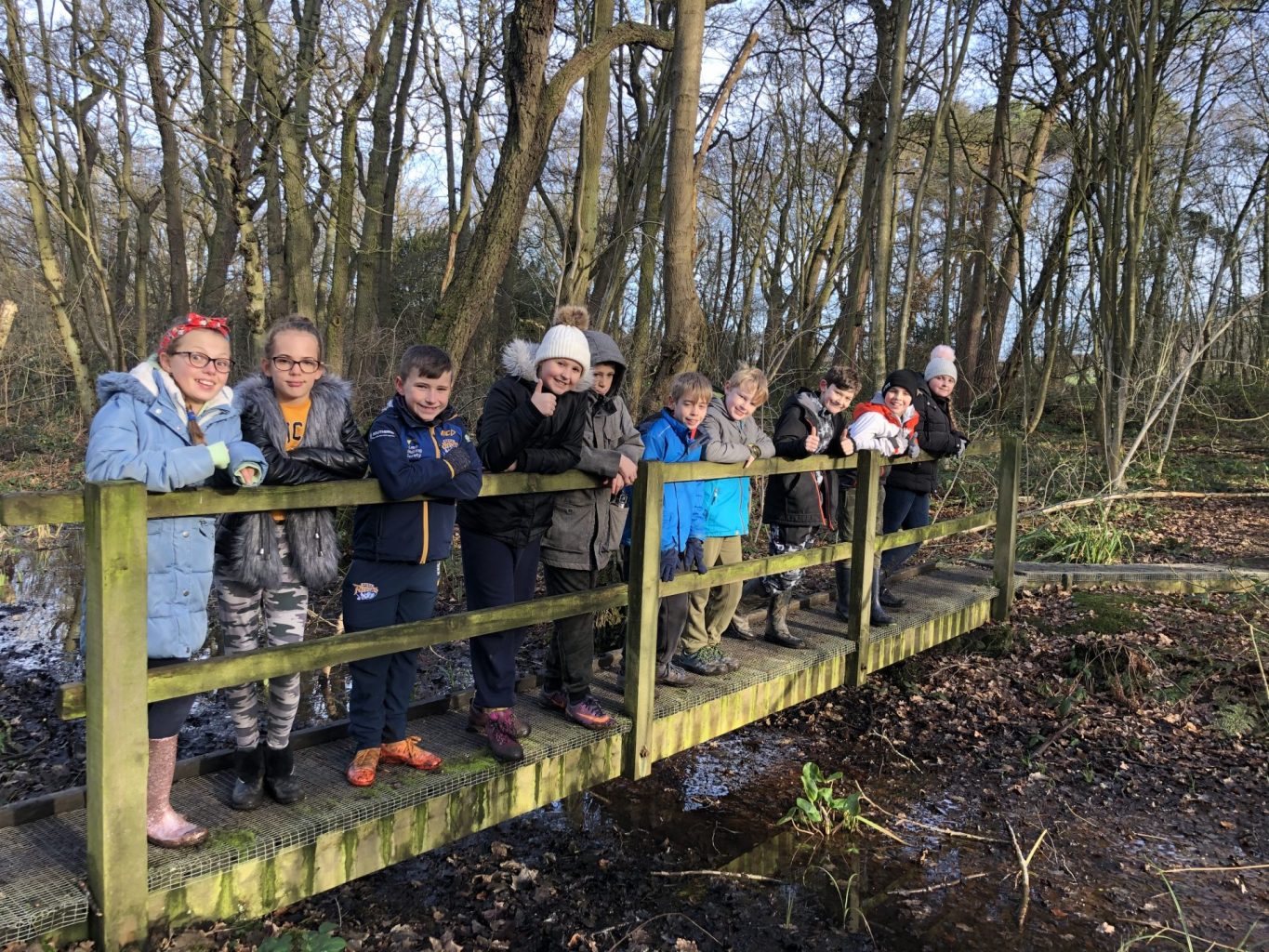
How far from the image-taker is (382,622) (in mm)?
→ 3357

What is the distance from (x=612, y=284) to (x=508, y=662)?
7121mm

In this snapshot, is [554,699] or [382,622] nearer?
[382,622]

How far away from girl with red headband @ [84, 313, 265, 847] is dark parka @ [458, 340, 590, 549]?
0.99 meters

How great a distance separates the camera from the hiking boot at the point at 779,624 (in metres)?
5.49

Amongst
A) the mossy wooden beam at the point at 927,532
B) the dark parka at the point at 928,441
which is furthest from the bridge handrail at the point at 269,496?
the dark parka at the point at 928,441

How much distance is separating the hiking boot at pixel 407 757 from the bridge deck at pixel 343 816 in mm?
44

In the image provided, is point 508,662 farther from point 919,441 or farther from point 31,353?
point 31,353

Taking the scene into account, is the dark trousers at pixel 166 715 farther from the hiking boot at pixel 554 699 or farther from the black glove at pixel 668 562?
the black glove at pixel 668 562

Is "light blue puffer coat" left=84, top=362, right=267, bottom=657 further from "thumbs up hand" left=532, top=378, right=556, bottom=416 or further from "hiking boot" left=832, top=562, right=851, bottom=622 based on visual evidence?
"hiking boot" left=832, top=562, right=851, bottom=622

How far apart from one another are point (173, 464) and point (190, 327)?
467mm

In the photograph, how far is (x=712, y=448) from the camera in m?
4.44

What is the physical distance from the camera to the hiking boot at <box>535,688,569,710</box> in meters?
4.23

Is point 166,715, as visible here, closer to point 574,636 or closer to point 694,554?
point 574,636

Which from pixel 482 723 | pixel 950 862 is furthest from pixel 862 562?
pixel 482 723
